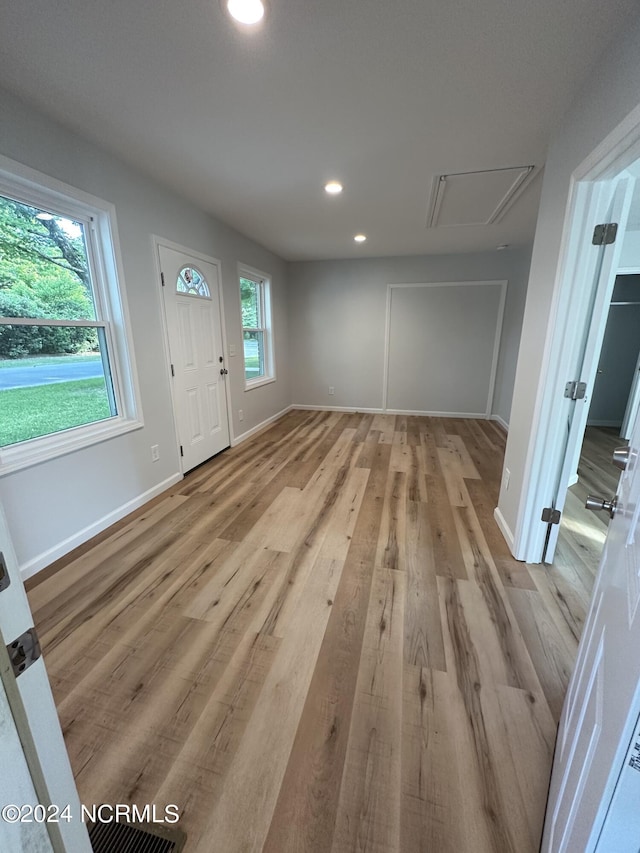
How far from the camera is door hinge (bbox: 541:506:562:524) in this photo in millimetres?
1884

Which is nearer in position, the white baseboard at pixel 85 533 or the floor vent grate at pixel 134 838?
the floor vent grate at pixel 134 838

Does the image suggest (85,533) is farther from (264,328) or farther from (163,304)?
(264,328)

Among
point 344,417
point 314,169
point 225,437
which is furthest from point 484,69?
point 344,417

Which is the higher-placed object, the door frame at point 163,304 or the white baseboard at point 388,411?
the door frame at point 163,304

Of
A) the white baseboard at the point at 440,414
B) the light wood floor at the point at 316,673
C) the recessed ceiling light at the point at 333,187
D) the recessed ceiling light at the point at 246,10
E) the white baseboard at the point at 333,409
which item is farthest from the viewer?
the white baseboard at the point at 333,409

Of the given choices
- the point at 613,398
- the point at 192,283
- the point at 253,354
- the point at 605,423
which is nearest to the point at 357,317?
the point at 253,354

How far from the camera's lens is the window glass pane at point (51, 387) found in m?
1.80

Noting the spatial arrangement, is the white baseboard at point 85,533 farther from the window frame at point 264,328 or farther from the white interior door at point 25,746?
the window frame at point 264,328

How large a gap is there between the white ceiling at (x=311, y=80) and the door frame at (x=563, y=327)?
0.43 metres

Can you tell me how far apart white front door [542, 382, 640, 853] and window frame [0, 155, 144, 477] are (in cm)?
240

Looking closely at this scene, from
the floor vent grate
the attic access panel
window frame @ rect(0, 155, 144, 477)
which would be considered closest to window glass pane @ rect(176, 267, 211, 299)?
window frame @ rect(0, 155, 144, 477)

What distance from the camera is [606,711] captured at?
523 mm

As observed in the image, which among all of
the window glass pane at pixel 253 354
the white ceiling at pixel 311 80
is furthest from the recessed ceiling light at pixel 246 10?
the window glass pane at pixel 253 354

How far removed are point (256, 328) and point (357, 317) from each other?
5.71ft
